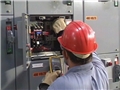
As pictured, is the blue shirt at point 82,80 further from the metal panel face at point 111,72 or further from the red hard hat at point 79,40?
the metal panel face at point 111,72

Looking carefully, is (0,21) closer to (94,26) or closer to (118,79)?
(94,26)

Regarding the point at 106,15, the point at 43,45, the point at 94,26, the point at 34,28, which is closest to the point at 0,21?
the point at 34,28


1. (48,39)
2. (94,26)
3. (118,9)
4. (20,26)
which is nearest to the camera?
(20,26)

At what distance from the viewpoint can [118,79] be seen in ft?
9.20

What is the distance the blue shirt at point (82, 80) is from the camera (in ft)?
3.98

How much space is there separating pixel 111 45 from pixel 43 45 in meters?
0.94

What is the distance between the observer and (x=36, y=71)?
2.28 metres

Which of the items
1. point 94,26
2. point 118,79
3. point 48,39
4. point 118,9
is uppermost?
point 118,9

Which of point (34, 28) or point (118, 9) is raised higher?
point (118, 9)

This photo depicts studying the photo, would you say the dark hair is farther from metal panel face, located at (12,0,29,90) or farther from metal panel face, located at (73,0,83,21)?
metal panel face, located at (73,0,83,21)

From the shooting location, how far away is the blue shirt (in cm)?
121

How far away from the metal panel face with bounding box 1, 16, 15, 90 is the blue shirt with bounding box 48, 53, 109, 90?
102cm

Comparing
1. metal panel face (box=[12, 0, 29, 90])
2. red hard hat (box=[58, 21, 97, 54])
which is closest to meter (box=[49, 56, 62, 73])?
metal panel face (box=[12, 0, 29, 90])

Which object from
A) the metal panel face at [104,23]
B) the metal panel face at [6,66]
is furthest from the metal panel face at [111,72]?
the metal panel face at [6,66]
